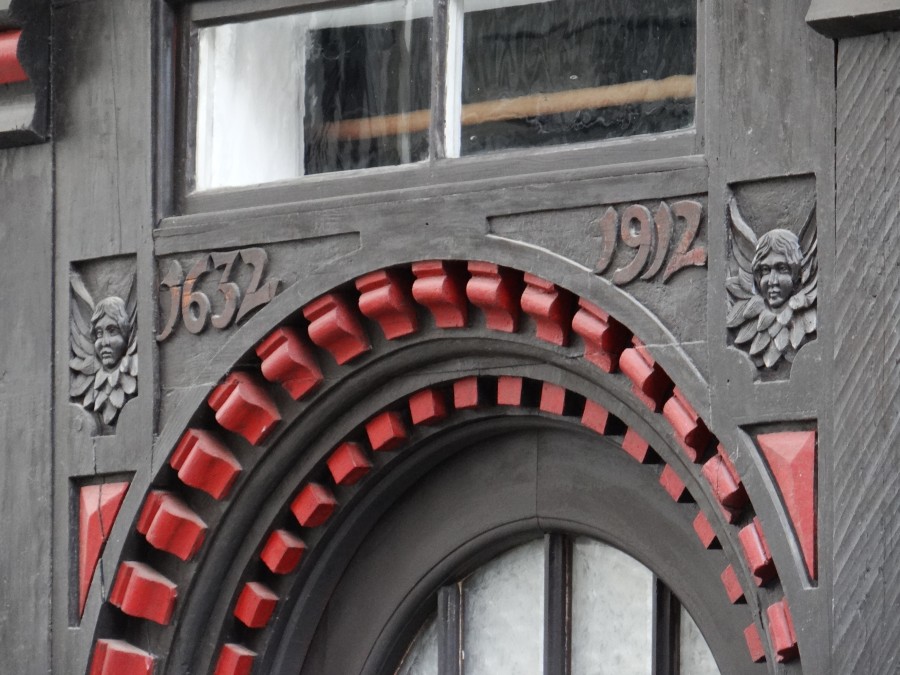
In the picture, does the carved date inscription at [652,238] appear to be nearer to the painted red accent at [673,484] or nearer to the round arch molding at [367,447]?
the round arch molding at [367,447]

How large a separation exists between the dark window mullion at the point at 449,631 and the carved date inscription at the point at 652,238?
2.59 feet

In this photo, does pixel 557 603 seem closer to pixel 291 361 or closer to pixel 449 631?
pixel 449 631

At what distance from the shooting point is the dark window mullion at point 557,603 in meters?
3.92

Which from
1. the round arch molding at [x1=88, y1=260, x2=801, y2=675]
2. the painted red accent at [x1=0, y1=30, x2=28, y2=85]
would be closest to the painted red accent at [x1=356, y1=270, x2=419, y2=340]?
the round arch molding at [x1=88, y1=260, x2=801, y2=675]

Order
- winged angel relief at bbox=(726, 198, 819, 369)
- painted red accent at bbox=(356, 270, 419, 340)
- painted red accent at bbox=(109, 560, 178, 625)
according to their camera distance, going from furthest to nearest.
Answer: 1. painted red accent at bbox=(109, 560, 178, 625)
2. painted red accent at bbox=(356, 270, 419, 340)
3. winged angel relief at bbox=(726, 198, 819, 369)

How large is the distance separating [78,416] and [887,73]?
175 centimetres

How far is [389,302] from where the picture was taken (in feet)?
12.6

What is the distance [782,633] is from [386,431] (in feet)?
3.05

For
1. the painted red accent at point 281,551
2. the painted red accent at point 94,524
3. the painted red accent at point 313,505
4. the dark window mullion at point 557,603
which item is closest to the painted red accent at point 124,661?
the painted red accent at point 94,524

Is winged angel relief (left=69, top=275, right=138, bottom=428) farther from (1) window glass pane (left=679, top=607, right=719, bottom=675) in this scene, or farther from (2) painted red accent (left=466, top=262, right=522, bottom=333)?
(1) window glass pane (left=679, top=607, right=719, bottom=675)

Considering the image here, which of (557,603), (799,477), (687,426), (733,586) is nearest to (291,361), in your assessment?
(557,603)

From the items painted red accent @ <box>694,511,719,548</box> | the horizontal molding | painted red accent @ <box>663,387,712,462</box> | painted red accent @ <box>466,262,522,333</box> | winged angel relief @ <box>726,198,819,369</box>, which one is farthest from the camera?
painted red accent @ <box>466,262,522,333</box>

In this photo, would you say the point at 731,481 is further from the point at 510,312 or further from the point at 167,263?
the point at 167,263

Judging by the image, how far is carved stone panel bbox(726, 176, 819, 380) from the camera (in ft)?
11.2
